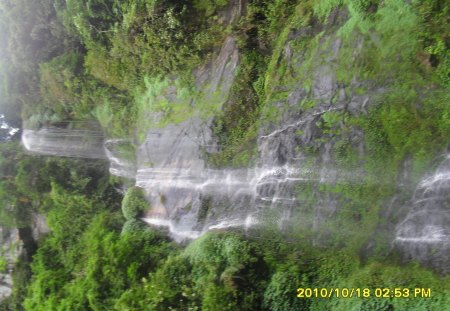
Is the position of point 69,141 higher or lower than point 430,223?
higher

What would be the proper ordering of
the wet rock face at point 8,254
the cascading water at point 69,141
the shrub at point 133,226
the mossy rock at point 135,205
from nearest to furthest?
1. the shrub at point 133,226
2. the mossy rock at point 135,205
3. the wet rock face at point 8,254
4. the cascading water at point 69,141

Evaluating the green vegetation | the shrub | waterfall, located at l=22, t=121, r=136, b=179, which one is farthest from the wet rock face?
the shrub

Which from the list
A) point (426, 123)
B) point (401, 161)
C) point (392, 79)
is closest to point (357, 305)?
point (401, 161)

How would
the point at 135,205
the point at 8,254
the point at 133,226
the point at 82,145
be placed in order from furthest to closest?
the point at 82,145 → the point at 8,254 → the point at 135,205 → the point at 133,226

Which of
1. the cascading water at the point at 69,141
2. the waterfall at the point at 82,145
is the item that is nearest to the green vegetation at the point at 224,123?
the waterfall at the point at 82,145

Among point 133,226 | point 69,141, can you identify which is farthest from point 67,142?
point 133,226

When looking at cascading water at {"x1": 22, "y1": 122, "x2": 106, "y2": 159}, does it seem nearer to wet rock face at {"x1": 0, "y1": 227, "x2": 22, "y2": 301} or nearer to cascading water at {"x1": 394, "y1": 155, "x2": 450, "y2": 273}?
wet rock face at {"x1": 0, "y1": 227, "x2": 22, "y2": 301}

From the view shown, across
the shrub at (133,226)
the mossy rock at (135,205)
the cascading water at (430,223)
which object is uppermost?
the mossy rock at (135,205)

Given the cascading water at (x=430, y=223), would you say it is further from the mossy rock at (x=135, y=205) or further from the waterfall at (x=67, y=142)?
the waterfall at (x=67, y=142)

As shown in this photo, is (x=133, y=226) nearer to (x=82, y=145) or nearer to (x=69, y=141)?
(x=82, y=145)
